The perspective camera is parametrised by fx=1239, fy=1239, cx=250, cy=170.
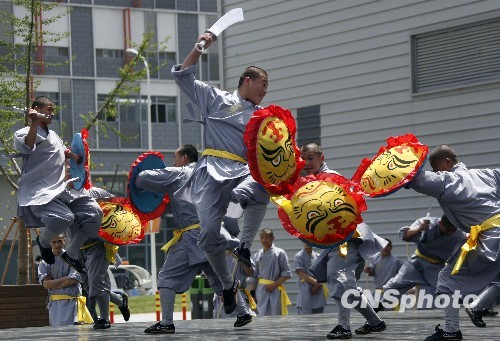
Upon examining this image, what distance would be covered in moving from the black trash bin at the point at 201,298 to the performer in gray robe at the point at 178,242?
9.98 m

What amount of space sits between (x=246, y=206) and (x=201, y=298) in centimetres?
1248

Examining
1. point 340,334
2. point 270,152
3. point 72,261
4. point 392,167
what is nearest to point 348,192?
point 392,167

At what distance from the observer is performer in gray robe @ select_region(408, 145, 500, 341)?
995 cm

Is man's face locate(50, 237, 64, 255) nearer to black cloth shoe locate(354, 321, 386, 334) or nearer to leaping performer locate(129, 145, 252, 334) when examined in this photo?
leaping performer locate(129, 145, 252, 334)

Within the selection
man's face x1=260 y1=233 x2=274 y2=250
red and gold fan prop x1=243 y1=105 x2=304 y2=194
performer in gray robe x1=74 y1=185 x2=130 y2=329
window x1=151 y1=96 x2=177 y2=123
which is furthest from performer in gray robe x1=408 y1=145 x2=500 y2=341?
window x1=151 y1=96 x2=177 y2=123

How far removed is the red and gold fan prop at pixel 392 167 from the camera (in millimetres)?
9898

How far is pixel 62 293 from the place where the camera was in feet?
58.9

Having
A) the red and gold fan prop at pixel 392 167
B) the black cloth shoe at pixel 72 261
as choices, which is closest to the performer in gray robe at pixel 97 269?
the black cloth shoe at pixel 72 261

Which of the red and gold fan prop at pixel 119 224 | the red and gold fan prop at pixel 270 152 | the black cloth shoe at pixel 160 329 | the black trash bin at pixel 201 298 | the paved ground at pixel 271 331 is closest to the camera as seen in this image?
the red and gold fan prop at pixel 270 152

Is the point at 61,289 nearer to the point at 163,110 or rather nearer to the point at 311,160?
the point at 311,160

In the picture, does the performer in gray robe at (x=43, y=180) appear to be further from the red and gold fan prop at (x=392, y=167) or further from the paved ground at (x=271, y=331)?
the red and gold fan prop at (x=392, y=167)

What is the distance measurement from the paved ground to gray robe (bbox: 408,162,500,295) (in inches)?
18.8

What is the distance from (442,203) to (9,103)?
50.7ft

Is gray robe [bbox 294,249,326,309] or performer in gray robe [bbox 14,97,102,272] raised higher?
performer in gray robe [bbox 14,97,102,272]
